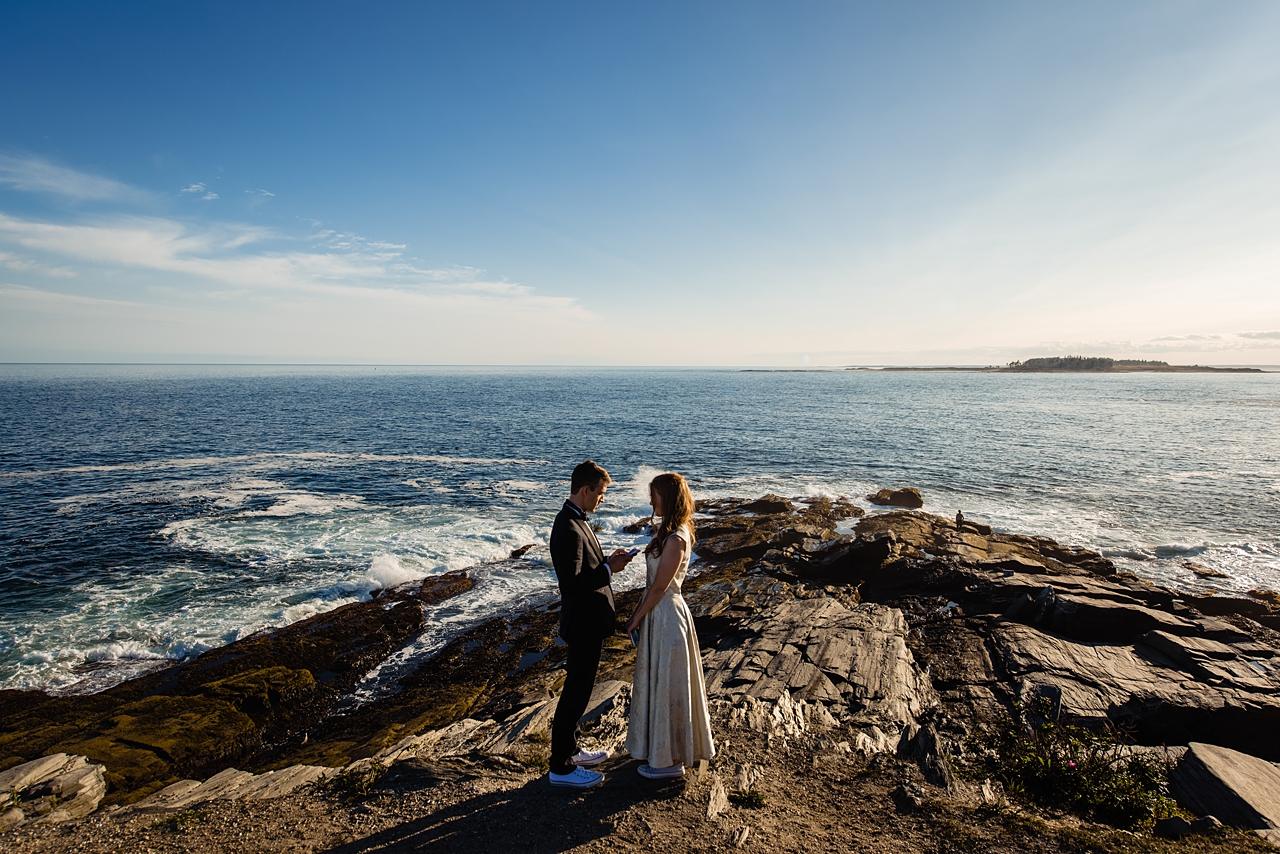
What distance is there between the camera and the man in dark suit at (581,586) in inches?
226

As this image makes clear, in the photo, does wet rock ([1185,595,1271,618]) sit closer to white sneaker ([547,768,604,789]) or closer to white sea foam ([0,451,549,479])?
white sneaker ([547,768,604,789])

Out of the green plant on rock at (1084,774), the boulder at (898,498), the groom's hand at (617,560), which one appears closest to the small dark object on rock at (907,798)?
the green plant on rock at (1084,774)

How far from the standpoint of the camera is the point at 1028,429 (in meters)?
59.6

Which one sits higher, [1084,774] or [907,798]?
[1084,774]

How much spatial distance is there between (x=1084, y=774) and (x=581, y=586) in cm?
639

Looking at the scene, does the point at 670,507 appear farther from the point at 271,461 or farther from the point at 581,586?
the point at 271,461

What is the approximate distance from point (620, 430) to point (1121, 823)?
176ft

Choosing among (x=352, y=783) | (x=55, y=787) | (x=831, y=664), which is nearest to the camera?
(x=352, y=783)

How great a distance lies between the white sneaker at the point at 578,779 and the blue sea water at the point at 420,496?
445 inches

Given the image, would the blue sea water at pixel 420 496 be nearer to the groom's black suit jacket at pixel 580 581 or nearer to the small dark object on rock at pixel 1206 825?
the groom's black suit jacket at pixel 580 581

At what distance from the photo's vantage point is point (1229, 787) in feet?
21.5

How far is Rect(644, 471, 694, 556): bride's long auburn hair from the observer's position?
18.6ft

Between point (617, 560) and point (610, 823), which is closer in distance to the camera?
point (610, 823)

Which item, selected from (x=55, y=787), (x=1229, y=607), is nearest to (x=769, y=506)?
(x=1229, y=607)
